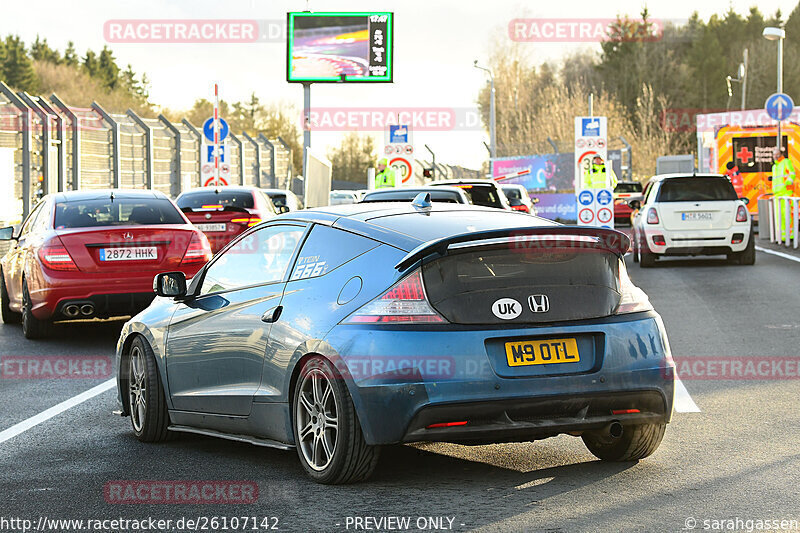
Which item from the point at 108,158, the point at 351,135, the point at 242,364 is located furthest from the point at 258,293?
the point at 351,135

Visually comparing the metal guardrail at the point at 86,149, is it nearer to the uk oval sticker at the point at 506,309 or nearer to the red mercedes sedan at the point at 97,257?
the red mercedes sedan at the point at 97,257

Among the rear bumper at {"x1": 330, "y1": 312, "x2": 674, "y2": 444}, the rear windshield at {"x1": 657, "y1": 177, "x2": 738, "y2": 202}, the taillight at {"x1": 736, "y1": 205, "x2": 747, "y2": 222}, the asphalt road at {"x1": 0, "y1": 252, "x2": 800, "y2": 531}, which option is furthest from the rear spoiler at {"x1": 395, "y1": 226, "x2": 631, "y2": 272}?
the rear windshield at {"x1": 657, "y1": 177, "x2": 738, "y2": 202}

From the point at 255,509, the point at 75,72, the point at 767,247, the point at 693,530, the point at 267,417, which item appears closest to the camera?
the point at 693,530

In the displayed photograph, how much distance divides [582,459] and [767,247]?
74.4 feet

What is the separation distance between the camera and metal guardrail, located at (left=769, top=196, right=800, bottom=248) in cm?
2708

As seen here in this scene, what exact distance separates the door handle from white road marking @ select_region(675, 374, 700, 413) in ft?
9.88

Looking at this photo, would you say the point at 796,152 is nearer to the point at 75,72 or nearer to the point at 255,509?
the point at 255,509

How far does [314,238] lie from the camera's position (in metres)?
6.79

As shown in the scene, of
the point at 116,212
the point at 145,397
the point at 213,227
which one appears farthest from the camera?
the point at 213,227

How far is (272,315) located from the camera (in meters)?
6.64

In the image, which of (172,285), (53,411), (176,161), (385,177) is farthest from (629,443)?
(176,161)

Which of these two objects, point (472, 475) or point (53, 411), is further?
point (53, 411)

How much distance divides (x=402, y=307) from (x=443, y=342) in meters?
0.26

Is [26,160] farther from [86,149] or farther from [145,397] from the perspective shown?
[145,397]
